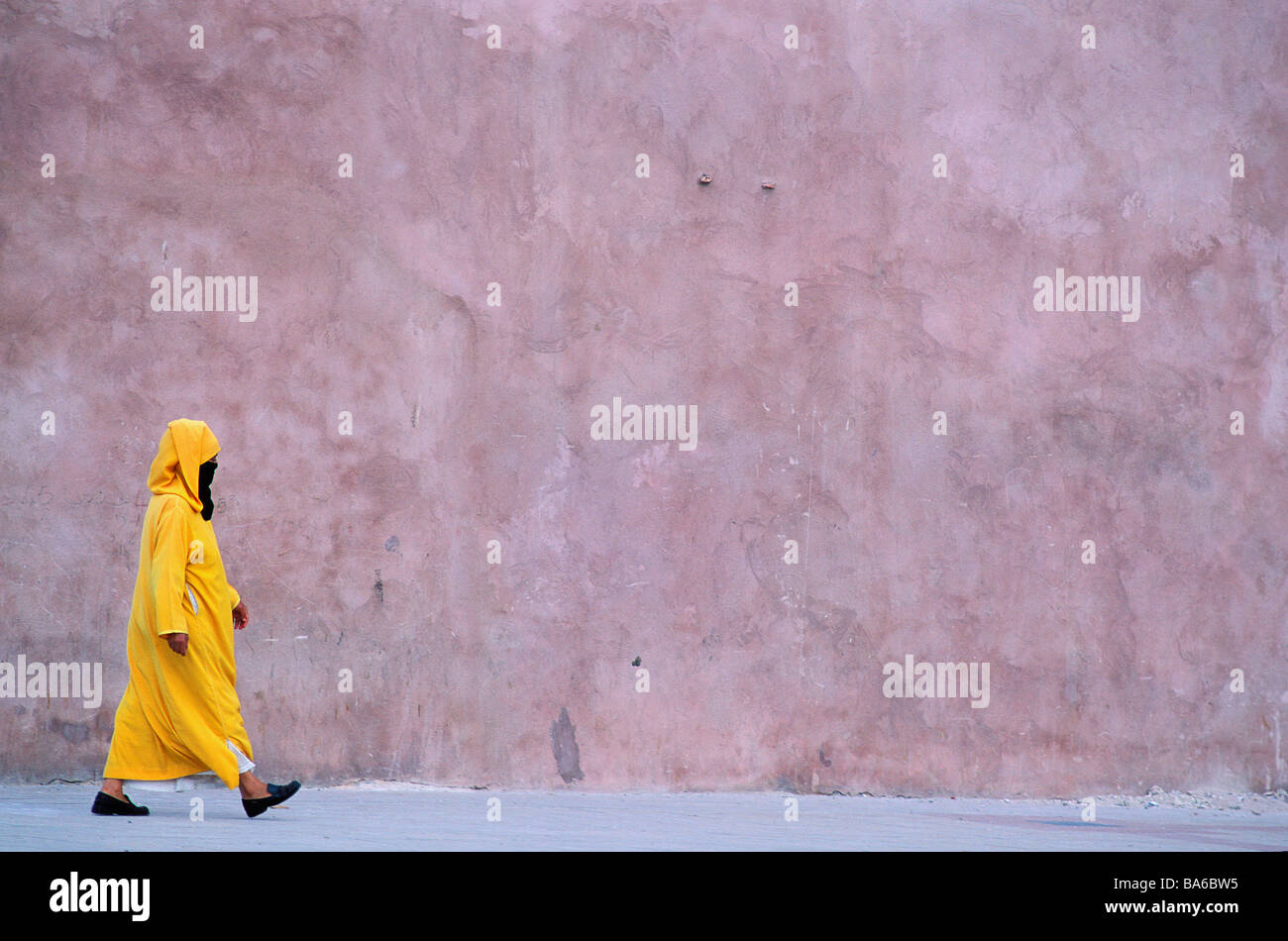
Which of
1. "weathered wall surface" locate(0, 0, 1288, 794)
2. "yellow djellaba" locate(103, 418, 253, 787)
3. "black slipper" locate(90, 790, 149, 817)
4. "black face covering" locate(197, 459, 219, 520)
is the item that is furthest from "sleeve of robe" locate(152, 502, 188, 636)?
"weathered wall surface" locate(0, 0, 1288, 794)

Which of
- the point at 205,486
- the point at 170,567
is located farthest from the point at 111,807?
the point at 205,486

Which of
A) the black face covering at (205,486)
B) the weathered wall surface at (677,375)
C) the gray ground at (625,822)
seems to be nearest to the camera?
the gray ground at (625,822)

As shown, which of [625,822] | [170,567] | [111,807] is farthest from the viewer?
[625,822]

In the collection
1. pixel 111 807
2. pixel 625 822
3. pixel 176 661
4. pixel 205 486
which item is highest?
pixel 205 486

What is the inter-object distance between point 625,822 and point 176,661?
7.16ft

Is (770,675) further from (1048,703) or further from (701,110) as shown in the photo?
(701,110)

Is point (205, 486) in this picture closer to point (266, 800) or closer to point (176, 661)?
point (176, 661)

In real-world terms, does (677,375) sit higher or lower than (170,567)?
higher

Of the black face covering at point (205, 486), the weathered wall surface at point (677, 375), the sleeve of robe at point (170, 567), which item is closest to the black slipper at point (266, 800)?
the sleeve of robe at point (170, 567)

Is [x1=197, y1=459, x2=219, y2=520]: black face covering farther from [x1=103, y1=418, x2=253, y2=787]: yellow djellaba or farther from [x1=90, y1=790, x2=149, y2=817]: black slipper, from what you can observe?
[x1=90, y1=790, x2=149, y2=817]: black slipper

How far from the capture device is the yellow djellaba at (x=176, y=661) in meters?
5.96

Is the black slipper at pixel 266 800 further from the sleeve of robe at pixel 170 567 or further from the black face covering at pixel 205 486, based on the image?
the black face covering at pixel 205 486

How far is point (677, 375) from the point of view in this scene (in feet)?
24.5

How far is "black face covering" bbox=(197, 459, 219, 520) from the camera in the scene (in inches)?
245
